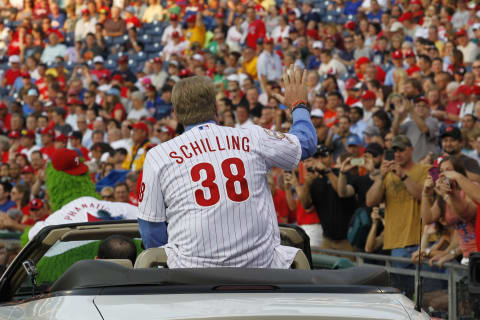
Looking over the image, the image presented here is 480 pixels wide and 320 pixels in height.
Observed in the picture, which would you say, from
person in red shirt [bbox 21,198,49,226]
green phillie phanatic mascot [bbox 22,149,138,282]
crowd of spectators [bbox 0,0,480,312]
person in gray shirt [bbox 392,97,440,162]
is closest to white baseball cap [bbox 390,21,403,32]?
crowd of spectators [bbox 0,0,480,312]

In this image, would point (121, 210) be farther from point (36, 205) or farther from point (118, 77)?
point (118, 77)

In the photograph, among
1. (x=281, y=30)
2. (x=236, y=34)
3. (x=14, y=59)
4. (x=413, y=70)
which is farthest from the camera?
(x=14, y=59)

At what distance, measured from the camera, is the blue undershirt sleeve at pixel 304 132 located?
4652 millimetres

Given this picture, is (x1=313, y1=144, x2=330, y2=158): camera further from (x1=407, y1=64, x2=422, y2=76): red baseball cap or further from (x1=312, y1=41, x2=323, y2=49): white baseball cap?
(x1=312, y1=41, x2=323, y2=49): white baseball cap

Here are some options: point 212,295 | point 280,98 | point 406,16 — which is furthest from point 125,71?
point 212,295

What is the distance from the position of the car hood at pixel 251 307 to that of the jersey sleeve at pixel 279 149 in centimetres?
106

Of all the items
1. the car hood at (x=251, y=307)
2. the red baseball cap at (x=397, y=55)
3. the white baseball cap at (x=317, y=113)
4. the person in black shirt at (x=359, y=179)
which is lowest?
the person in black shirt at (x=359, y=179)

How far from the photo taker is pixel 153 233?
443 centimetres

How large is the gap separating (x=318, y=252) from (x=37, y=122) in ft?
36.9

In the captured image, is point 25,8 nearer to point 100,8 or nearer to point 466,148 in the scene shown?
point 100,8

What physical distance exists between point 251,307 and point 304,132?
1.50 metres

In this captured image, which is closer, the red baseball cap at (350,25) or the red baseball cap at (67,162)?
the red baseball cap at (67,162)

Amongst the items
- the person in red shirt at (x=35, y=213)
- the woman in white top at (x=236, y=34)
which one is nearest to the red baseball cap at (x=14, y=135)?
the woman in white top at (x=236, y=34)

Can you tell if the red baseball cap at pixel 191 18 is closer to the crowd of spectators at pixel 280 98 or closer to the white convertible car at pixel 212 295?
the crowd of spectators at pixel 280 98
